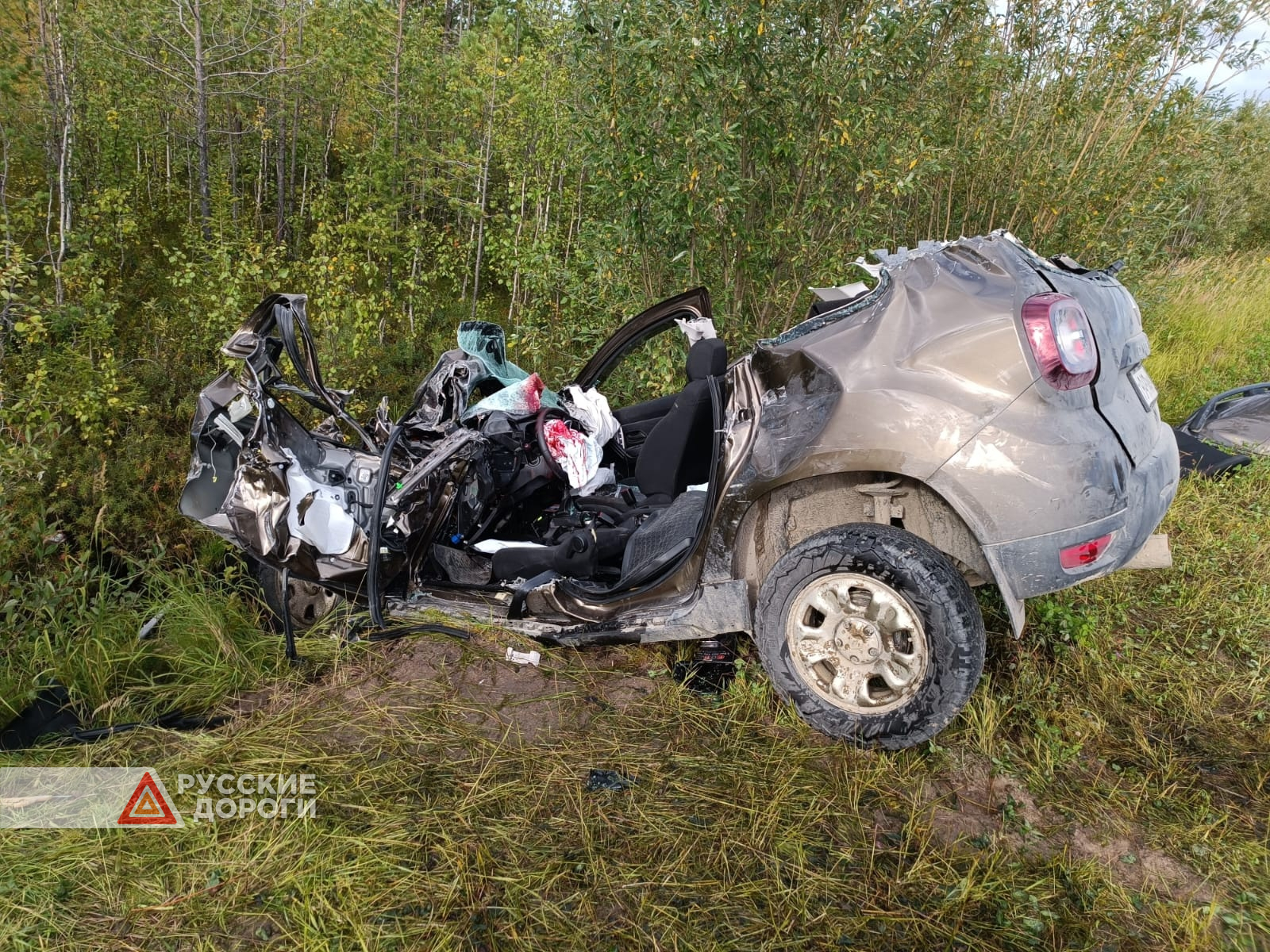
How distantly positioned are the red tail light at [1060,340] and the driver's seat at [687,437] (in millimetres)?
1225

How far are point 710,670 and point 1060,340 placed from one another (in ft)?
5.44

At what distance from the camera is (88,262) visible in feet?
18.2

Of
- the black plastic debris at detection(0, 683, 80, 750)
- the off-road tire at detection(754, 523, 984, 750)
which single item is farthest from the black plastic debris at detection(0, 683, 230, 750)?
the off-road tire at detection(754, 523, 984, 750)

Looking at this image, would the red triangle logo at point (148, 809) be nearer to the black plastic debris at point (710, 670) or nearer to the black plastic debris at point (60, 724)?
the black plastic debris at point (60, 724)

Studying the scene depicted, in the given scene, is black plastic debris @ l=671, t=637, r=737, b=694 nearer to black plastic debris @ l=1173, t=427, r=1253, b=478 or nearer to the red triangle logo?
the red triangle logo

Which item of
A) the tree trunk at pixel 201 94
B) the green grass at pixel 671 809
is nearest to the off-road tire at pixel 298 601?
the green grass at pixel 671 809

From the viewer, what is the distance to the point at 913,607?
238cm

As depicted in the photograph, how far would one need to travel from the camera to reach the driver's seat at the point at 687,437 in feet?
10.7

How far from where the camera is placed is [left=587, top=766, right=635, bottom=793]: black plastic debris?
98.3 inches

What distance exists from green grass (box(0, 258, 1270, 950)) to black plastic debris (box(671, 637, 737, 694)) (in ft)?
0.25

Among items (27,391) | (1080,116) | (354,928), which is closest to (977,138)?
(1080,116)

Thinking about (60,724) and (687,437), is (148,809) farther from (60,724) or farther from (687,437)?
(687,437)

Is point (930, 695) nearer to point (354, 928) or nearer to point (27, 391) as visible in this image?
point (354, 928)

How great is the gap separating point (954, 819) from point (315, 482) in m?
2.73
